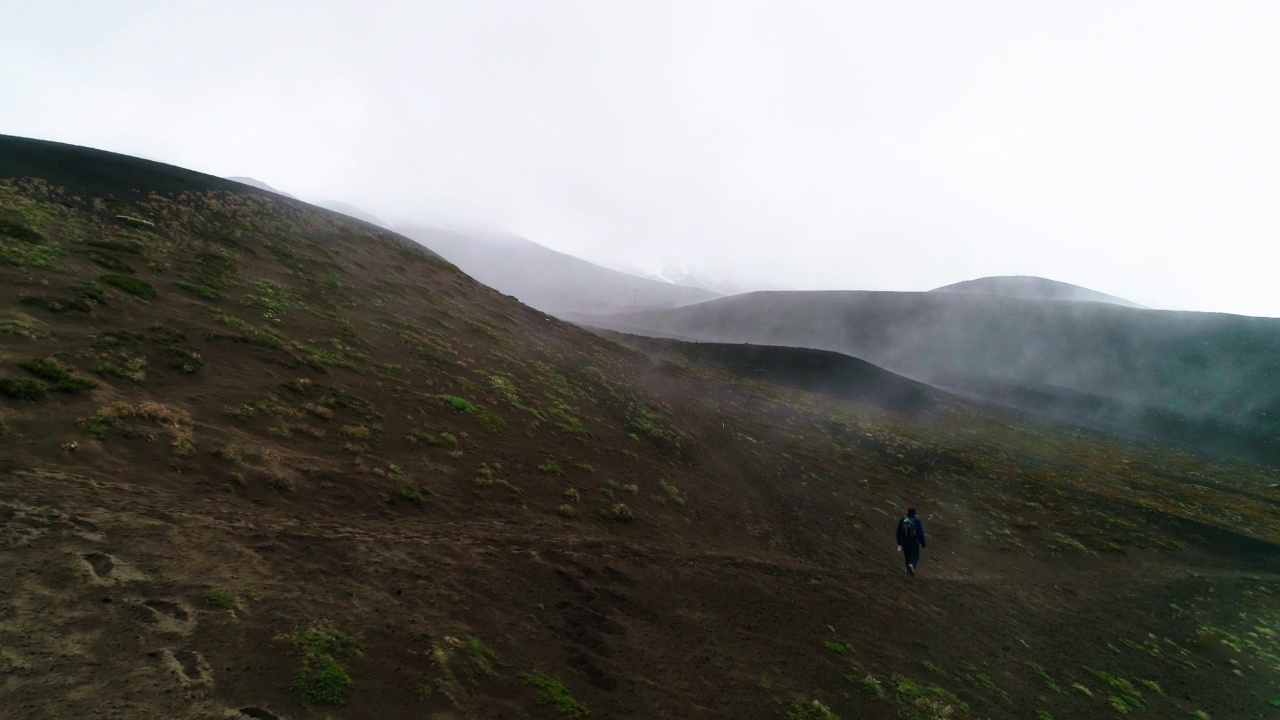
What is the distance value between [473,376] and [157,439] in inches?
558

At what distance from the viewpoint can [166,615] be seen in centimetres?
680

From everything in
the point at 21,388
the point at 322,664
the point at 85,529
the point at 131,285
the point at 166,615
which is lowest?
the point at 322,664

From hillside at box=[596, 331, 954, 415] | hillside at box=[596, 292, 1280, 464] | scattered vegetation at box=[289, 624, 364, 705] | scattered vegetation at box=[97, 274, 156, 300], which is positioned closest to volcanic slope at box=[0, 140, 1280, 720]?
scattered vegetation at box=[289, 624, 364, 705]

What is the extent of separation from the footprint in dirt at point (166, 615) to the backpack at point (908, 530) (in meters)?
18.4

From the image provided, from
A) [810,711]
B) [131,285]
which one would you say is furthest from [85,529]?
[131,285]

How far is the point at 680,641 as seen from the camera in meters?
10.7

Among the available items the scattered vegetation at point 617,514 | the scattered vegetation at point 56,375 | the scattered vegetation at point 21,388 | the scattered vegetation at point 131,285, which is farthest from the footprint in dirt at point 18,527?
the scattered vegetation at point 131,285

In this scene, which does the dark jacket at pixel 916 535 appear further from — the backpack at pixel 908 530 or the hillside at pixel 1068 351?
the hillside at pixel 1068 351

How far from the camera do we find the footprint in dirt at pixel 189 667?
6.01m

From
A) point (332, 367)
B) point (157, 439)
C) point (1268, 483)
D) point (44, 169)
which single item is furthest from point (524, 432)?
point (1268, 483)

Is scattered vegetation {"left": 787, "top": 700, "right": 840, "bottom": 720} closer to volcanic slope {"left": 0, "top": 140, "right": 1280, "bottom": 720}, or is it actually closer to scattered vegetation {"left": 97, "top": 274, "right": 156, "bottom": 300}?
volcanic slope {"left": 0, "top": 140, "right": 1280, "bottom": 720}

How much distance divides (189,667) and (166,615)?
1110 mm

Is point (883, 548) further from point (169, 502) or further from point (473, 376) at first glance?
point (169, 502)

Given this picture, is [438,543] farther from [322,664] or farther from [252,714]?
[252,714]
